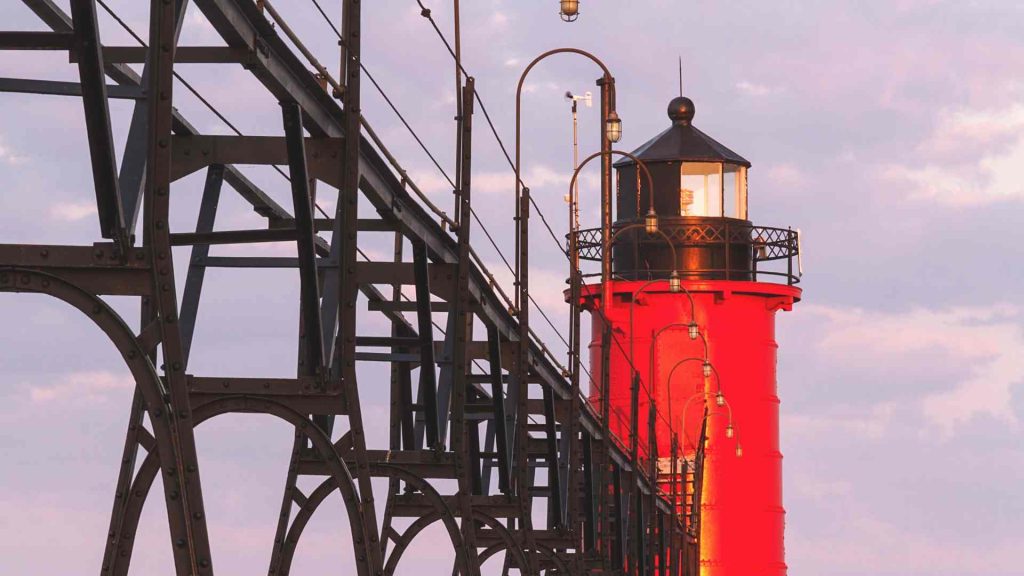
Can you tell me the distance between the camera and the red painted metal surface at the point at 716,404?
187 ft

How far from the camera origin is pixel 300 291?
15.8 metres

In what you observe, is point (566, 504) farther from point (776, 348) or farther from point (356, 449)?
point (776, 348)

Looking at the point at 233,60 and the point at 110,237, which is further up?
the point at 233,60

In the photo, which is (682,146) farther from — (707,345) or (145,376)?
(145,376)

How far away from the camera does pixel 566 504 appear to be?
3188 cm

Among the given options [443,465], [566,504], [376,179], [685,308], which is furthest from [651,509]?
[376,179]

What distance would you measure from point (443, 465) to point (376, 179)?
5108 millimetres

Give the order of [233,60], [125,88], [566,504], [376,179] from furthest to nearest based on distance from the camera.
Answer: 1. [566,504]
2. [376,179]
3. [233,60]
4. [125,88]

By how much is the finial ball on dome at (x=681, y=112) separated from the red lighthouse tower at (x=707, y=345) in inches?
73.8

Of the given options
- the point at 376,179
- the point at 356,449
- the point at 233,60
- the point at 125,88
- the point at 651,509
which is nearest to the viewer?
the point at 125,88

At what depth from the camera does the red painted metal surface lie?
5697 cm

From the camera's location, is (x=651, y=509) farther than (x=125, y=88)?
Yes

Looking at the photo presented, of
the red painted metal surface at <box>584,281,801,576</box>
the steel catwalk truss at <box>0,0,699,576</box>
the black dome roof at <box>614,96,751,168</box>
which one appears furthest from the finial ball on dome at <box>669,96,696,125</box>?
the steel catwalk truss at <box>0,0,699,576</box>

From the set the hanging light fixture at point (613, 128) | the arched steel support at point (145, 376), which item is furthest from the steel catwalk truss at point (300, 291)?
the hanging light fixture at point (613, 128)
